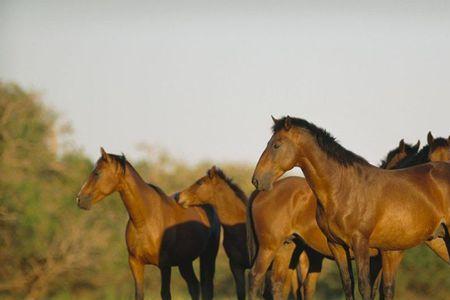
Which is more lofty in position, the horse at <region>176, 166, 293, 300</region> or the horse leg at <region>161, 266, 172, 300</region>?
the horse at <region>176, 166, 293, 300</region>

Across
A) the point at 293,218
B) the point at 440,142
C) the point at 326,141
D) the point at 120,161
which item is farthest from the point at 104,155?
the point at 440,142

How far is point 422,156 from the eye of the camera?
43.7 ft

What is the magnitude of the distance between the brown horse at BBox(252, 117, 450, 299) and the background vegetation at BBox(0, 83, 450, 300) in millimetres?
10557

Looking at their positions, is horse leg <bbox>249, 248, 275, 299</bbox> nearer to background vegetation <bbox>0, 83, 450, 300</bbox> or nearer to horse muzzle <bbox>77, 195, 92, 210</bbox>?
horse muzzle <bbox>77, 195, 92, 210</bbox>

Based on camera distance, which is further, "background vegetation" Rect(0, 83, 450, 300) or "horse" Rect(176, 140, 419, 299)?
"background vegetation" Rect(0, 83, 450, 300)

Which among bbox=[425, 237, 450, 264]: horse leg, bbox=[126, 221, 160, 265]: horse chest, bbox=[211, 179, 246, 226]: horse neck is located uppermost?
bbox=[211, 179, 246, 226]: horse neck

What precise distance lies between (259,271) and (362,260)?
2466mm

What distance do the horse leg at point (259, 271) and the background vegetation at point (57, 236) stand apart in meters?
8.46

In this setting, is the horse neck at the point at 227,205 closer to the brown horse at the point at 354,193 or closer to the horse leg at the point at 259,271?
the horse leg at the point at 259,271

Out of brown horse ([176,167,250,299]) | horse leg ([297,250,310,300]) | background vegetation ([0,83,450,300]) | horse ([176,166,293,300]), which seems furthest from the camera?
background vegetation ([0,83,450,300])

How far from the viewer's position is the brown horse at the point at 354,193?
10492 millimetres

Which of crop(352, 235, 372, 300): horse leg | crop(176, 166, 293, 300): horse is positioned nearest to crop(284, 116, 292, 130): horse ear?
crop(352, 235, 372, 300): horse leg

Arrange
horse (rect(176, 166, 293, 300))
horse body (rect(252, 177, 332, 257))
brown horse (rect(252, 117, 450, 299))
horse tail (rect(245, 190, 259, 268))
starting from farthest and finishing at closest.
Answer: horse (rect(176, 166, 293, 300)) < horse tail (rect(245, 190, 259, 268)) < horse body (rect(252, 177, 332, 257)) < brown horse (rect(252, 117, 450, 299))

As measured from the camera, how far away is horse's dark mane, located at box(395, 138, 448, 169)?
43.0 ft
